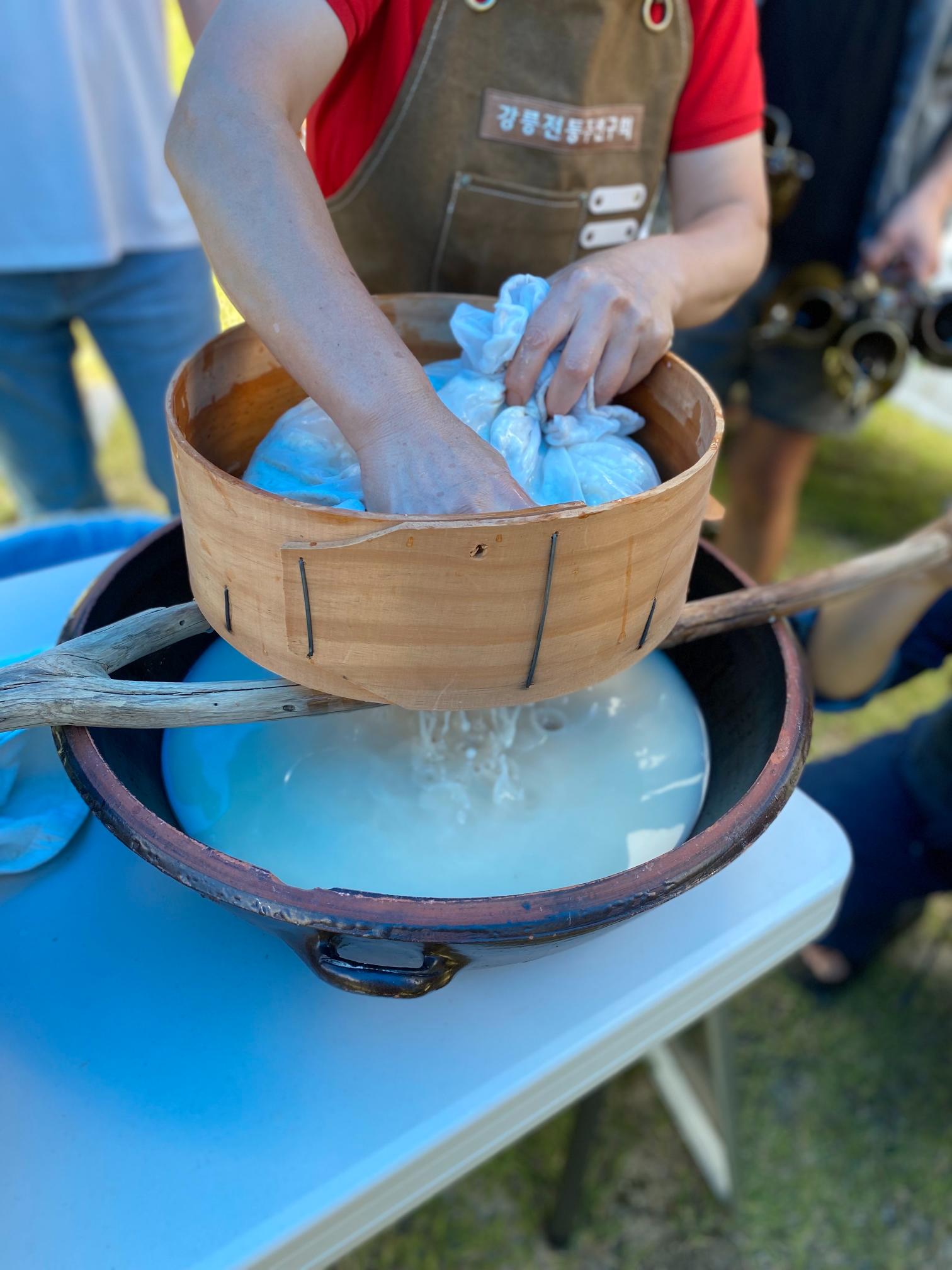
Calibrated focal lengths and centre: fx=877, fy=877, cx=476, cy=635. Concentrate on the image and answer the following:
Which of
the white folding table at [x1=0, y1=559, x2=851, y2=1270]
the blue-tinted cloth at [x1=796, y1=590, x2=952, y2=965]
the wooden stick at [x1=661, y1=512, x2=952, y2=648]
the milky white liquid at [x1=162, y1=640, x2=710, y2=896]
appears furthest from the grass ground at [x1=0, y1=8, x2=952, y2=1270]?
the wooden stick at [x1=661, y1=512, x2=952, y2=648]

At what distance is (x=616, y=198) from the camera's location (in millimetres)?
1174

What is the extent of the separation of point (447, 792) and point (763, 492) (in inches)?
73.1

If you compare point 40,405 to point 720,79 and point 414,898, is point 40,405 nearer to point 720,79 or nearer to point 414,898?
point 720,79

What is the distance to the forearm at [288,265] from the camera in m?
0.72

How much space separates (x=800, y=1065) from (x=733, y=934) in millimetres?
956

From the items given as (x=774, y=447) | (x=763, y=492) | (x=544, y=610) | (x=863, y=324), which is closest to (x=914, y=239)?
(x=863, y=324)

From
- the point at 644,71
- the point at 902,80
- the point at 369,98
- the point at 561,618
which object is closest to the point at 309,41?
the point at 369,98

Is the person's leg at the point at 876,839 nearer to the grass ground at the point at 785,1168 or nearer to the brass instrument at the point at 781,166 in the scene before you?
the grass ground at the point at 785,1168

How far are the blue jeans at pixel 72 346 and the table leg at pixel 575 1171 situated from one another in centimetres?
139

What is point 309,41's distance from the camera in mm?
803

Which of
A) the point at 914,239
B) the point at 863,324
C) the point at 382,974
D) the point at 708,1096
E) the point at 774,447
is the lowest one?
the point at 708,1096

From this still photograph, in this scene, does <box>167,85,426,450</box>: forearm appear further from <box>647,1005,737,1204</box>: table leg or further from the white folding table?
<box>647,1005,737,1204</box>: table leg

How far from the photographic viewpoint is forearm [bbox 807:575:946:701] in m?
1.28

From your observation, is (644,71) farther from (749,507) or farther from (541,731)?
(749,507)
